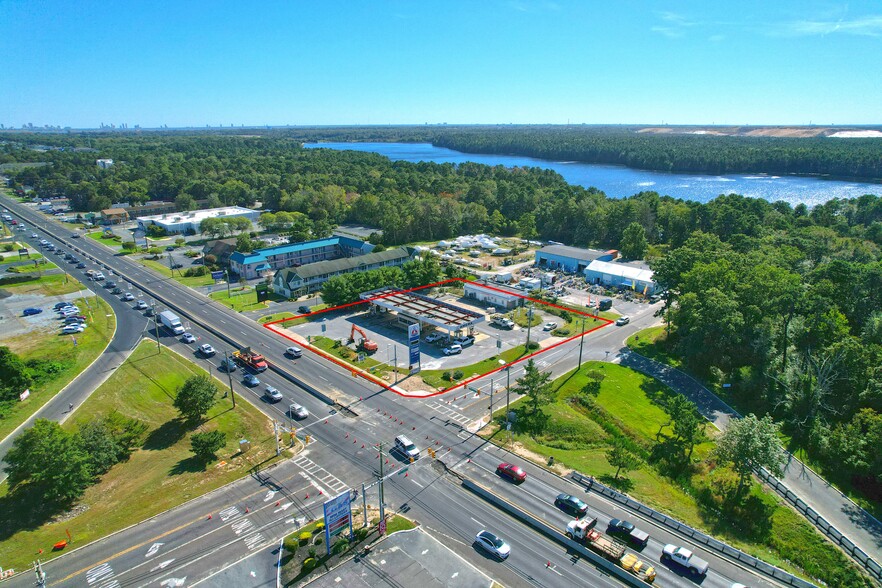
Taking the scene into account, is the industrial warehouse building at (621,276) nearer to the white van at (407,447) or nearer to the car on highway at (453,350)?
the car on highway at (453,350)

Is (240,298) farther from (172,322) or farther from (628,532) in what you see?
(628,532)

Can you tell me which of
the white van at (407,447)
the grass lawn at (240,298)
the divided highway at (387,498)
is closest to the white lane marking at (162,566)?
the divided highway at (387,498)

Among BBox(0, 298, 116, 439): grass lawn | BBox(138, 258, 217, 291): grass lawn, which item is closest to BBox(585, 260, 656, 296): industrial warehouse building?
BBox(138, 258, 217, 291): grass lawn

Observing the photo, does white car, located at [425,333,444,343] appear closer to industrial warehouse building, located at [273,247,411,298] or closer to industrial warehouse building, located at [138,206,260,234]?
industrial warehouse building, located at [273,247,411,298]

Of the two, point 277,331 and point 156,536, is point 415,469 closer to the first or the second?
point 156,536

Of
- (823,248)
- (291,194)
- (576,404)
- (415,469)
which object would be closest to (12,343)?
(415,469)
